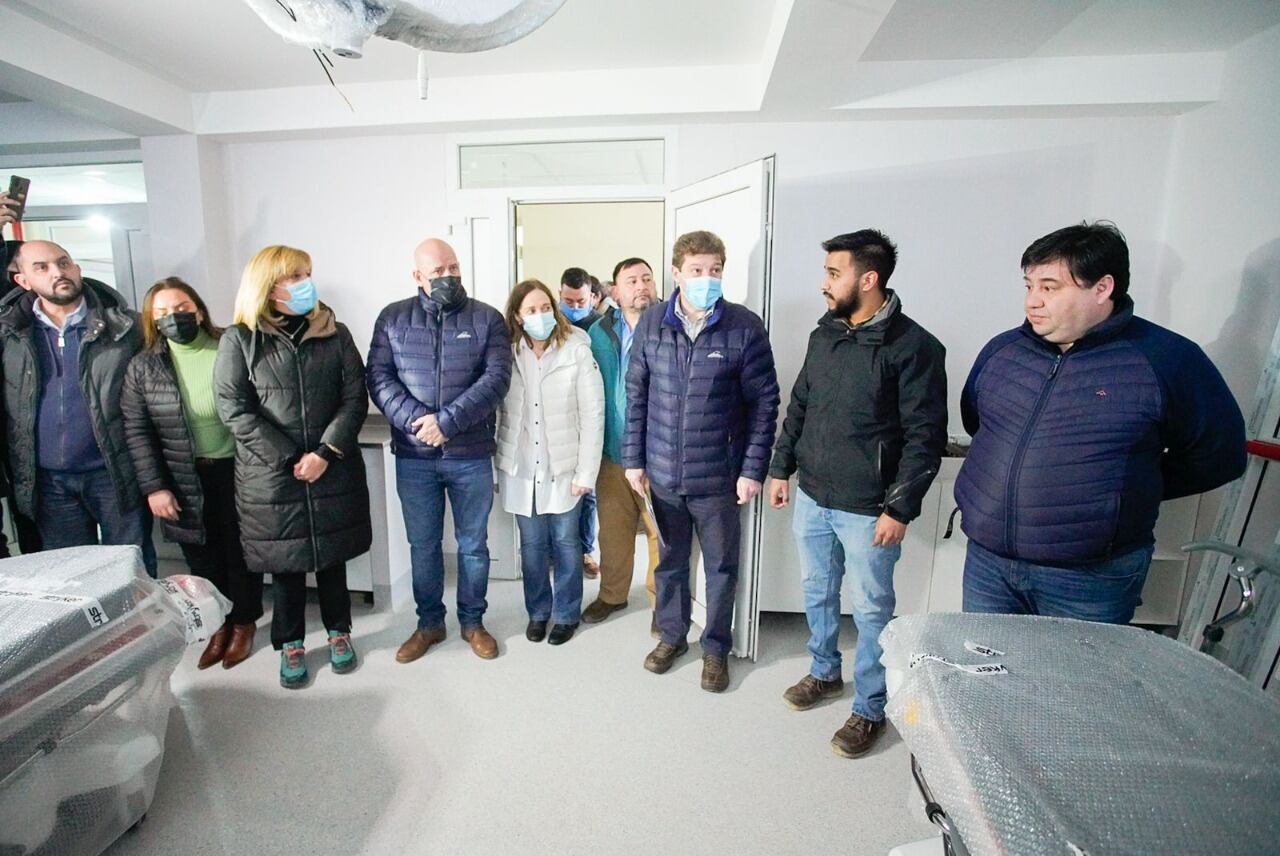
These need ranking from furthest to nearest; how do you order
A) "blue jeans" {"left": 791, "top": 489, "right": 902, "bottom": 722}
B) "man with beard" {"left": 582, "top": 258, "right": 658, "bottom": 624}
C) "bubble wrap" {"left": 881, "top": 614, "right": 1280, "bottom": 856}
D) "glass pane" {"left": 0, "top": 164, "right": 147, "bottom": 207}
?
"glass pane" {"left": 0, "top": 164, "right": 147, "bottom": 207} < "man with beard" {"left": 582, "top": 258, "right": 658, "bottom": 624} < "blue jeans" {"left": 791, "top": 489, "right": 902, "bottom": 722} < "bubble wrap" {"left": 881, "top": 614, "right": 1280, "bottom": 856}

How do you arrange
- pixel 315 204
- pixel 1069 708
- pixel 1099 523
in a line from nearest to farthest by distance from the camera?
pixel 1069 708, pixel 1099 523, pixel 315 204

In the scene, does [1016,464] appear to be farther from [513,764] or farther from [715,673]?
[513,764]

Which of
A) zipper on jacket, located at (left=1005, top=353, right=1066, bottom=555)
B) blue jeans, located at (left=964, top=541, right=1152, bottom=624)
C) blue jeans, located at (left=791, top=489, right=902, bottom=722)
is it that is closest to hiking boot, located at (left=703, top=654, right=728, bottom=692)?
blue jeans, located at (left=791, top=489, right=902, bottom=722)

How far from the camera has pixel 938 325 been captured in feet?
9.50

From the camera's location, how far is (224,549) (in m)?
2.23

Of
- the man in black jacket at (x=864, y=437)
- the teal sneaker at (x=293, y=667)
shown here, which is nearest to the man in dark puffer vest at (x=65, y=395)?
the teal sneaker at (x=293, y=667)

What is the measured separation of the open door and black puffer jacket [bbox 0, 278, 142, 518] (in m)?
2.21

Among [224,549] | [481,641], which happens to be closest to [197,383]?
[224,549]

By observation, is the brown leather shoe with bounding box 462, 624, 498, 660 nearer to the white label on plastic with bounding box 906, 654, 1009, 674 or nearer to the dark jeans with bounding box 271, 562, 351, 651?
the dark jeans with bounding box 271, 562, 351, 651

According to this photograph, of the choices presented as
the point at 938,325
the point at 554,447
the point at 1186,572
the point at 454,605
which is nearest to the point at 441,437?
the point at 554,447

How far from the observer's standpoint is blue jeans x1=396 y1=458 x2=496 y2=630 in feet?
7.00

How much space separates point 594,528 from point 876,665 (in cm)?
163

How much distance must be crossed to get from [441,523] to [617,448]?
0.77 m

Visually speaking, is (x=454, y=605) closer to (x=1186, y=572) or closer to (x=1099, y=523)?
(x=1099, y=523)
